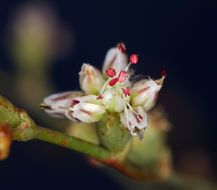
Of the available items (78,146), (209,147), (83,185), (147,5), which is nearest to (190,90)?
(209,147)

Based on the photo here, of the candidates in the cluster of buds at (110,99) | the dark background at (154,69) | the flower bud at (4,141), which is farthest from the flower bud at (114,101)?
the dark background at (154,69)

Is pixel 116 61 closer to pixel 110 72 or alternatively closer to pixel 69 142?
pixel 110 72

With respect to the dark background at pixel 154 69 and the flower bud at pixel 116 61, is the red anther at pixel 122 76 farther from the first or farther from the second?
the dark background at pixel 154 69

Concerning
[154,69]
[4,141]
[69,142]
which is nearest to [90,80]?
[69,142]

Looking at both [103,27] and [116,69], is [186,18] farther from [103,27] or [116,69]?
[116,69]

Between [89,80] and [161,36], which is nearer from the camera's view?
[89,80]
